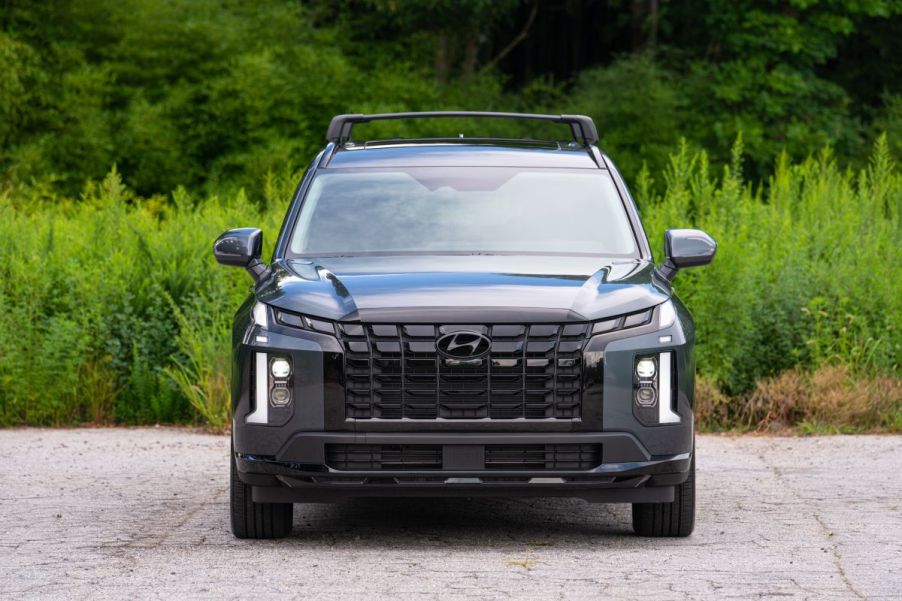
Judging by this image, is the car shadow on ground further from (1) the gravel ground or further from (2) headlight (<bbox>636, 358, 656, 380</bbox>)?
(2) headlight (<bbox>636, 358, 656, 380</bbox>)

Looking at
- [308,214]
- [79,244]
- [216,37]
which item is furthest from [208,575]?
[216,37]

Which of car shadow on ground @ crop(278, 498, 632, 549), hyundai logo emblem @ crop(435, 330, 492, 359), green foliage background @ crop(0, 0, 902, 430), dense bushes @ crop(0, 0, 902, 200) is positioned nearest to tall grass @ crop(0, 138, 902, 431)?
green foliage background @ crop(0, 0, 902, 430)

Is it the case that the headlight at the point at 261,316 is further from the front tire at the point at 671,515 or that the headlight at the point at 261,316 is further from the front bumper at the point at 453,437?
the front tire at the point at 671,515

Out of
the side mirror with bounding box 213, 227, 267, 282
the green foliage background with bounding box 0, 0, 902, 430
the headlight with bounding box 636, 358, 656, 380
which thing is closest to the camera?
the headlight with bounding box 636, 358, 656, 380

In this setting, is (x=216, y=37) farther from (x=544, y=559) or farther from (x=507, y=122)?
(x=544, y=559)

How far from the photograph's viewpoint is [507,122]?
33.8m

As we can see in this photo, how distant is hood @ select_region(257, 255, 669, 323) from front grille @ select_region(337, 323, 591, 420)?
0.24ft

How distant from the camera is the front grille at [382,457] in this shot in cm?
688

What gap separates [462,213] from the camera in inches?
323

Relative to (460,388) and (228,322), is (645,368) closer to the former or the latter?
(460,388)

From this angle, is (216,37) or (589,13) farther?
(589,13)

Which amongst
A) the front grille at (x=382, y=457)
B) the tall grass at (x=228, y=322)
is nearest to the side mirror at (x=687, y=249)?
the front grille at (x=382, y=457)

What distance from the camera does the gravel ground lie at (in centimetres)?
638

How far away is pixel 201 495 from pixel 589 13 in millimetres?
35844
